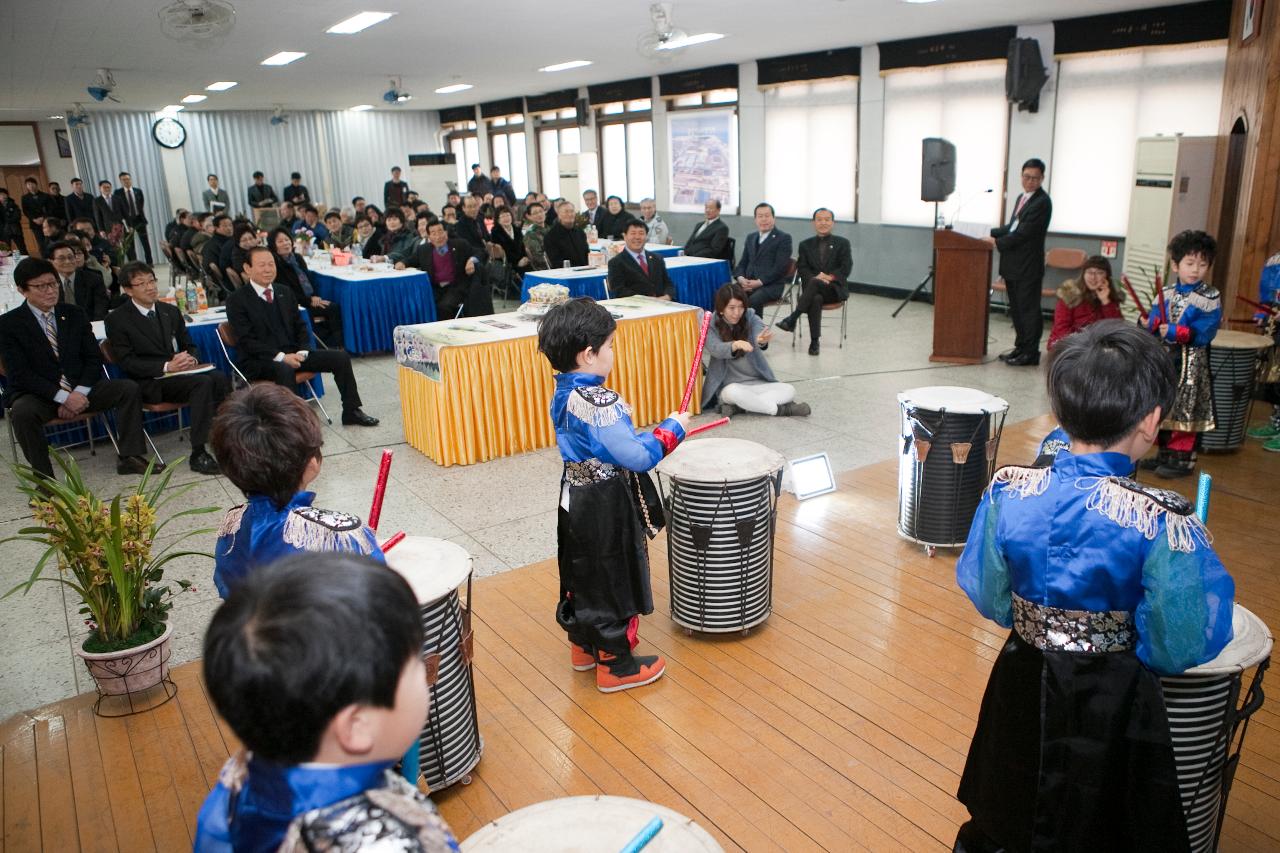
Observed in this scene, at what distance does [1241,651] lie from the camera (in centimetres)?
176

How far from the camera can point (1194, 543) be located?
4.82ft

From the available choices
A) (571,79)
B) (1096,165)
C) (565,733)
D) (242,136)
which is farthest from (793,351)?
(242,136)

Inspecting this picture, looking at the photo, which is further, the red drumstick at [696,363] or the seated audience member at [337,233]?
the seated audience member at [337,233]

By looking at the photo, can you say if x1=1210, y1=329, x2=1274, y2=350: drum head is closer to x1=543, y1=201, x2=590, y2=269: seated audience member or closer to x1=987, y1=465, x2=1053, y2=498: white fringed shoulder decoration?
x1=987, y1=465, x2=1053, y2=498: white fringed shoulder decoration

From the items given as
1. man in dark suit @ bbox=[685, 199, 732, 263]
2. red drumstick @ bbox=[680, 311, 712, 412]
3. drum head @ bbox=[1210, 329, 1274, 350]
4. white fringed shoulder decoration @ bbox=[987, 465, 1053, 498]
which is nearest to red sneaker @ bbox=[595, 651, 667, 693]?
red drumstick @ bbox=[680, 311, 712, 412]

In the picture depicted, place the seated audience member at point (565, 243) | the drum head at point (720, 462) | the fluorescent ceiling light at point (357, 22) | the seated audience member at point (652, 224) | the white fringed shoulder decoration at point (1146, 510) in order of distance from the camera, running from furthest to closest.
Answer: the seated audience member at point (652, 224) < the seated audience member at point (565, 243) < the fluorescent ceiling light at point (357, 22) < the drum head at point (720, 462) < the white fringed shoulder decoration at point (1146, 510)

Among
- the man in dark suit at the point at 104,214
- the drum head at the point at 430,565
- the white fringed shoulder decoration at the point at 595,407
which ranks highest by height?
the man in dark suit at the point at 104,214

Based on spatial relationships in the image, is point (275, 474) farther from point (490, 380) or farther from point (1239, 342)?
point (1239, 342)

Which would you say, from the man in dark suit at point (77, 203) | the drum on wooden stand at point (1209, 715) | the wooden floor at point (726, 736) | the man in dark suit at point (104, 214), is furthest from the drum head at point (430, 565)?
the man in dark suit at point (104, 214)

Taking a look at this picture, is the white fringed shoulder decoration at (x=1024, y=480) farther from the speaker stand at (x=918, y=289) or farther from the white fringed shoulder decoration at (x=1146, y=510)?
the speaker stand at (x=918, y=289)

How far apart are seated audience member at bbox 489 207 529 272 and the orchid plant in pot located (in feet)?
25.3

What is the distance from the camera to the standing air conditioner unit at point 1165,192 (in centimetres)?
672

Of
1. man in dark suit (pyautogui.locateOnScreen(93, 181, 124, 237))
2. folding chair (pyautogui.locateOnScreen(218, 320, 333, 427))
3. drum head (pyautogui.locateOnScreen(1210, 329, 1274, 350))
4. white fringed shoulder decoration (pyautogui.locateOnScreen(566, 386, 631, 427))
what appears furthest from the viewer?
man in dark suit (pyautogui.locateOnScreen(93, 181, 124, 237))

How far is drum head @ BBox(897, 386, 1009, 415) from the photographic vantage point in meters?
3.57
